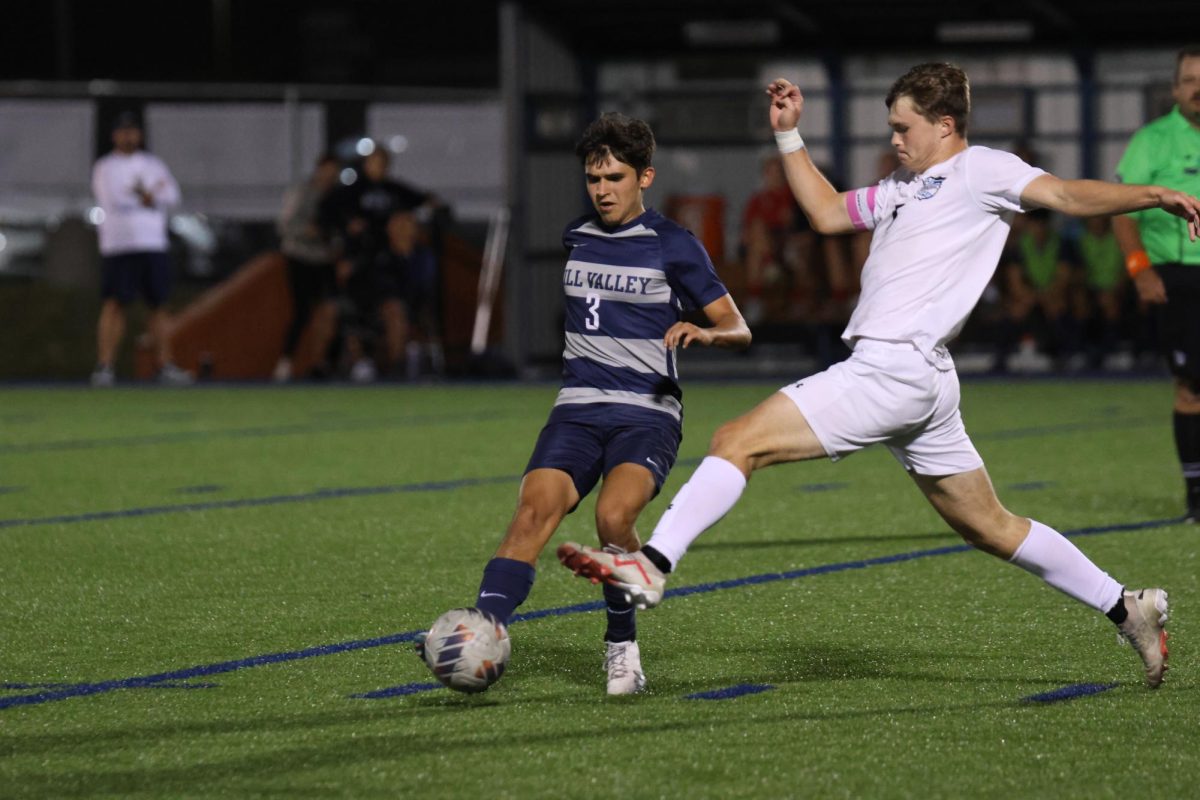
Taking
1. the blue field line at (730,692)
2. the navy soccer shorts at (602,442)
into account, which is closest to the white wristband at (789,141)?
the navy soccer shorts at (602,442)

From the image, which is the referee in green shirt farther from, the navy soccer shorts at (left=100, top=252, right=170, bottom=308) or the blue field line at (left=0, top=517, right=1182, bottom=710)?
the navy soccer shorts at (left=100, top=252, right=170, bottom=308)

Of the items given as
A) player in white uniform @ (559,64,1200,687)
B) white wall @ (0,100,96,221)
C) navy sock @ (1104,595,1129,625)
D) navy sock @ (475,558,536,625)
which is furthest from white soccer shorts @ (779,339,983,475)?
white wall @ (0,100,96,221)

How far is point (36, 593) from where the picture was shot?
23.1 feet

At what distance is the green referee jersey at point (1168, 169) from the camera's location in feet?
28.3

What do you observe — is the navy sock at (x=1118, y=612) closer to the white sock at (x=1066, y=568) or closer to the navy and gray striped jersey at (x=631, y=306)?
the white sock at (x=1066, y=568)

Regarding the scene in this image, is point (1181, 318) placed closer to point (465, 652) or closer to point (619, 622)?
point (619, 622)

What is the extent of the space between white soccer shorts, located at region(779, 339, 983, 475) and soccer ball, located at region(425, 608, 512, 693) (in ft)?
3.13

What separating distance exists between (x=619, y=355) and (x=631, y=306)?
0.46 feet

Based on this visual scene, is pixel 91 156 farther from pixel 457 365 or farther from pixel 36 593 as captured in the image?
pixel 36 593

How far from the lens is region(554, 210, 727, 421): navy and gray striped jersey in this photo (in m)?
5.49

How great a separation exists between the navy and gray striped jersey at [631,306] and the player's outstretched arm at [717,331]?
0.04m

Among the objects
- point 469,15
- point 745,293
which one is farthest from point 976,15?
point 469,15

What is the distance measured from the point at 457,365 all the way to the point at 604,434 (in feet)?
51.1

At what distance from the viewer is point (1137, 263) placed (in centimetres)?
854
